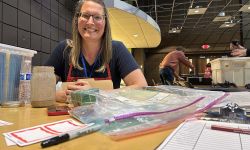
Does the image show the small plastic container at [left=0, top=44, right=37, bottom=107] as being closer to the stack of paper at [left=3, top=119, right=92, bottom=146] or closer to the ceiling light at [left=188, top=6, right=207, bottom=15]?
the stack of paper at [left=3, top=119, right=92, bottom=146]

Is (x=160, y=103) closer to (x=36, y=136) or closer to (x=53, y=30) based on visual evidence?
(x=36, y=136)

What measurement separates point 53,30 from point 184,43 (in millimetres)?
11001

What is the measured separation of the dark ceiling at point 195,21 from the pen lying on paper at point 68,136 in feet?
21.9

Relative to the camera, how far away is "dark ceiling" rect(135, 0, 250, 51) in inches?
278

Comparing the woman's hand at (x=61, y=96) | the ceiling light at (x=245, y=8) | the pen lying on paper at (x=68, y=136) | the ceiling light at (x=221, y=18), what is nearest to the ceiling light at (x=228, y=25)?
the ceiling light at (x=221, y=18)

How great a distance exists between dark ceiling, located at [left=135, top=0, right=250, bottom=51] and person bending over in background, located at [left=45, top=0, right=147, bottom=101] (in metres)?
5.74

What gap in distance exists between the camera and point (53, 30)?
178 inches

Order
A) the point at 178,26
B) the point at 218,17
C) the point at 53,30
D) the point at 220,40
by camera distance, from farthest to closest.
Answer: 1. the point at 220,40
2. the point at 178,26
3. the point at 218,17
4. the point at 53,30

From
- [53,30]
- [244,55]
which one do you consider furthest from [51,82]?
[53,30]

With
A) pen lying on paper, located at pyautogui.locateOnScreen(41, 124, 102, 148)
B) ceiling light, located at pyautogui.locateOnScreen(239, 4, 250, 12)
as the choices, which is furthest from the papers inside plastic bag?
ceiling light, located at pyautogui.locateOnScreen(239, 4, 250, 12)

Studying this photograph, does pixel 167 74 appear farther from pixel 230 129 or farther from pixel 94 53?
pixel 230 129

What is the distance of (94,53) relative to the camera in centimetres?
139

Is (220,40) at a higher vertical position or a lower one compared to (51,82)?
higher

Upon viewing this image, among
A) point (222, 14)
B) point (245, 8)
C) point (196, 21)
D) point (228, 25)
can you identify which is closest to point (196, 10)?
point (222, 14)
